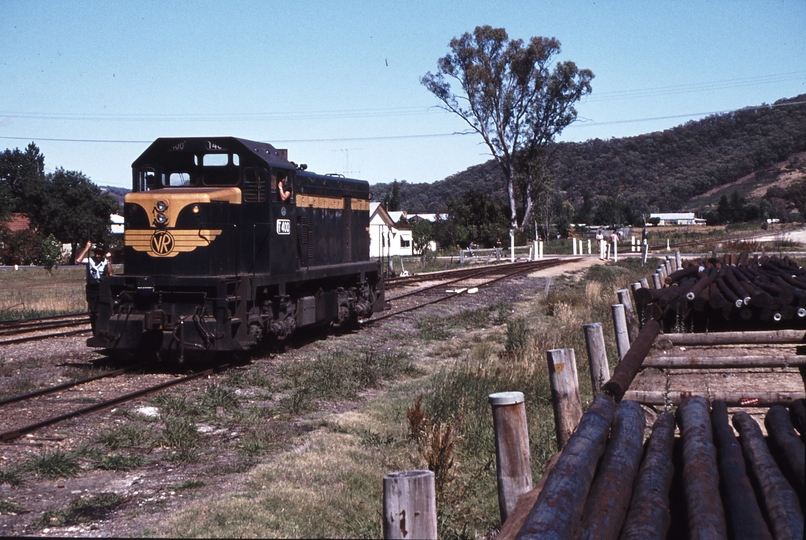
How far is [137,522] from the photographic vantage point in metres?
5.53

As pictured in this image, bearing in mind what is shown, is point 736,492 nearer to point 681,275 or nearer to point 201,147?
point 201,147

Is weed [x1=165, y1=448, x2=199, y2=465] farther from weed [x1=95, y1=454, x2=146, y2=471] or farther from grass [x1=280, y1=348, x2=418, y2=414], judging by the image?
grass [x1=280, y1=348, x2=418, y2=414]

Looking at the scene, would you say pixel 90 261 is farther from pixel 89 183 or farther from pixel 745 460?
pixel 89 183

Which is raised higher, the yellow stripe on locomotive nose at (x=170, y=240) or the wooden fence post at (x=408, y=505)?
the yellow stripe on locomotive nose at (x=170, y=240)

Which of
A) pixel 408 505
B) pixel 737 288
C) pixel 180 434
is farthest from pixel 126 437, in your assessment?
pixel 737 288

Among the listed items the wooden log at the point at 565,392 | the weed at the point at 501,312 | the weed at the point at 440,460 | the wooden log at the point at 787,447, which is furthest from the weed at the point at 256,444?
the weed at the point at 501,312

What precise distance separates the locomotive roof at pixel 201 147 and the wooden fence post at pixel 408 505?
30.4 ft

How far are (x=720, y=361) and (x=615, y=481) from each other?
4129mm

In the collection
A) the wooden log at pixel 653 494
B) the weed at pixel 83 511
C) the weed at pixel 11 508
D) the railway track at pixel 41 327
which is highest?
the wooden log at pixel 653 494

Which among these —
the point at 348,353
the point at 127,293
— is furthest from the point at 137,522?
the point at 348,353

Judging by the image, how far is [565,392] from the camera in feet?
17.6

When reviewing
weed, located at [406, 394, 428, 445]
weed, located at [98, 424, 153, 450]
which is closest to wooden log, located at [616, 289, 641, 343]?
weed, located at [406, 394, 428, 445]

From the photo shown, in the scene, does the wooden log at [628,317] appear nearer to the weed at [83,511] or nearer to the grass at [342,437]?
the grass at [342,437]

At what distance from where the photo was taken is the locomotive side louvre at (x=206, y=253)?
11047mm
